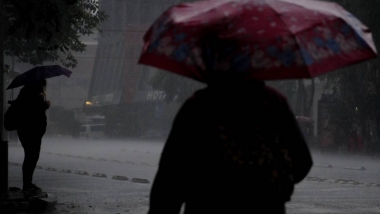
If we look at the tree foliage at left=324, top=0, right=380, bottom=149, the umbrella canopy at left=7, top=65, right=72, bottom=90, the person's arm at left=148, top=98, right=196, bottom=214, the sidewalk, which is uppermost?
the person's arm at left=148, top=98, right=196, bottom=214

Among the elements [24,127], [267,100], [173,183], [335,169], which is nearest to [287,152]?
[267,100]

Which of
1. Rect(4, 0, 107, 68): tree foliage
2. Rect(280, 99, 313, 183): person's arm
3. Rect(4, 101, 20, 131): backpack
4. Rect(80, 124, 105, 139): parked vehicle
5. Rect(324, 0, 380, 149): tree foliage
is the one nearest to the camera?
Rect(280, 99, 313, 183): person's arm

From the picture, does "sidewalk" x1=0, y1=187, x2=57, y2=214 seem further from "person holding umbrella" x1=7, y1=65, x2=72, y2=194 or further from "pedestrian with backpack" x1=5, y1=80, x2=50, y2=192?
"pedestrian with backpack" x1=5, y1=80, x2=50, y2=192

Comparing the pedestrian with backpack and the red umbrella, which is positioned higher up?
the red umbrella

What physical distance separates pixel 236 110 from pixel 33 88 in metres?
9.39

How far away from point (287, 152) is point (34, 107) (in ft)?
29.6

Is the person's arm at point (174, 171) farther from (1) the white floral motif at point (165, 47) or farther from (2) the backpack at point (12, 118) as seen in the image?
(2) the backpack at point (12, 118)

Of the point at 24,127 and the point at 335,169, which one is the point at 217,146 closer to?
the point at 24,127

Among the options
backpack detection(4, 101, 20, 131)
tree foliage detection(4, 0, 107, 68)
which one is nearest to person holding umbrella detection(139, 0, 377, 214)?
backpack detection(4, 101, 20, 131)

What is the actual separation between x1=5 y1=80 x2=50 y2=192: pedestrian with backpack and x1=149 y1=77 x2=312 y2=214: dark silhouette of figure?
8773mm

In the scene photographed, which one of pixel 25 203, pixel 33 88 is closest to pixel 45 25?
pixel 33 88

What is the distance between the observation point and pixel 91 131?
2697 inches

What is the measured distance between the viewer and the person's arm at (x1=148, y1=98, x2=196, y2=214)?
4039mm

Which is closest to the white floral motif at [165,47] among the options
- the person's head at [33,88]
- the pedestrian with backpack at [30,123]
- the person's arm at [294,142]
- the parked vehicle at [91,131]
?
the person's arm at [294,142]
